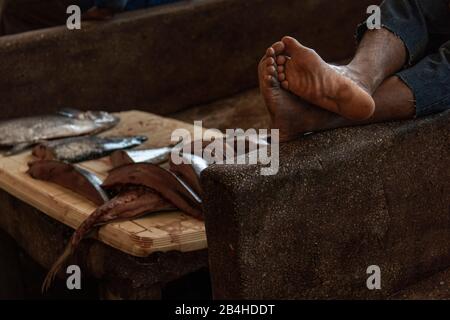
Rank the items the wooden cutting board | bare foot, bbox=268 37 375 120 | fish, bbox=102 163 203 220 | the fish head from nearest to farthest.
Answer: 1. bare foot, bbox=268 37 375 120
2. the wooden cutting board
3. fish, bbox=102 163 203 220
4. the fish head

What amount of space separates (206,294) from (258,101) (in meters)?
1.76

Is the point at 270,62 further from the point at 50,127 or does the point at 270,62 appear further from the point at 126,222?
the point at 50,127

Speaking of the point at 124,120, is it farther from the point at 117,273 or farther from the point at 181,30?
the point at 117,273

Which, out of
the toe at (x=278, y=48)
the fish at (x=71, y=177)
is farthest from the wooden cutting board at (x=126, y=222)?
the toe at (x=278, y=48)

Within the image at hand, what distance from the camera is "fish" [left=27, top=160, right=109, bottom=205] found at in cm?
338

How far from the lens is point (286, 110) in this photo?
8.33 ft

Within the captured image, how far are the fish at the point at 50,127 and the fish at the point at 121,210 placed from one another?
107cm

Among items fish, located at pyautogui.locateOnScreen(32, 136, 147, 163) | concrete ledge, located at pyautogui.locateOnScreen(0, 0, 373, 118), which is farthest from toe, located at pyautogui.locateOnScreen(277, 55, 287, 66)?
concrete ledge, located at pyautogui.locateOnScreen(0, 0, 373, 118)

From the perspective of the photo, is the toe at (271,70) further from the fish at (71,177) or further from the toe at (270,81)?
the fish at (71,177)

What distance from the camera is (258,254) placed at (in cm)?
234

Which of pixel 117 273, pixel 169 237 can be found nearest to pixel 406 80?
pixel 169 237

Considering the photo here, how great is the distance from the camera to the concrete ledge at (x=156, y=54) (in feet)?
15.3

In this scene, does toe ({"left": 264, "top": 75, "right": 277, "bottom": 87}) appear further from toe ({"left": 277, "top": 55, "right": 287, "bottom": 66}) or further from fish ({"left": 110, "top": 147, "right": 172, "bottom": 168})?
fish ({"left": 110, "top": 147, "right": 172, "bottom": 168})

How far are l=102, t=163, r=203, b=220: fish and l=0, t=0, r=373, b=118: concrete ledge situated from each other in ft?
5.08
